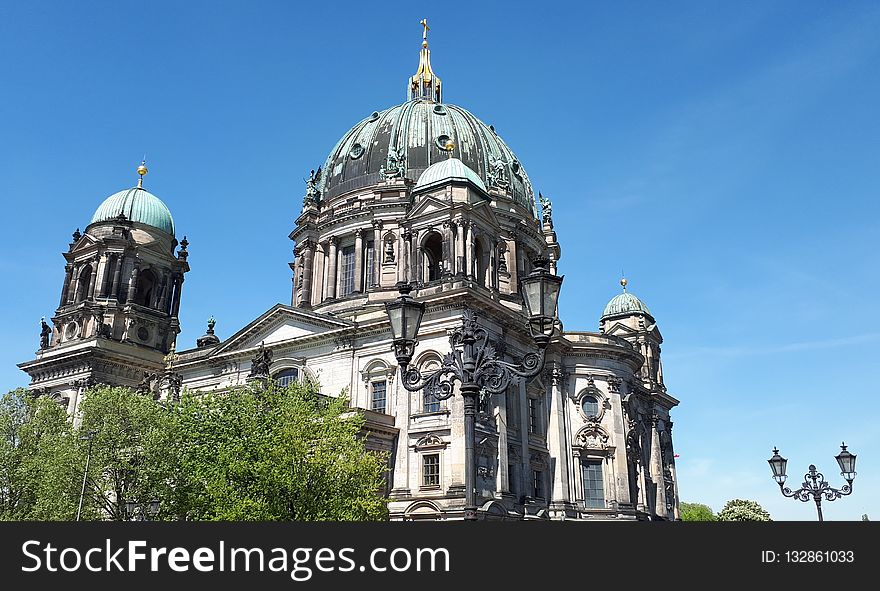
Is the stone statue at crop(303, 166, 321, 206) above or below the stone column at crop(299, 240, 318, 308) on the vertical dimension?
above

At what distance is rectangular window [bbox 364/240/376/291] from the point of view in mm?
52531

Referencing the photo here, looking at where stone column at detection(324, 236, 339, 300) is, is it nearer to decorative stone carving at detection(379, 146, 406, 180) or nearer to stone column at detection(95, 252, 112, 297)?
decorative stone carving at detection(379, 146, 406, 180)

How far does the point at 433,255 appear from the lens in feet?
157

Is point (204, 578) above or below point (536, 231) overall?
below

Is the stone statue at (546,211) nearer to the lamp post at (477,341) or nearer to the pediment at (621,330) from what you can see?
the pediment at (621,330)

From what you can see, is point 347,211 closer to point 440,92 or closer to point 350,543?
point 440,92

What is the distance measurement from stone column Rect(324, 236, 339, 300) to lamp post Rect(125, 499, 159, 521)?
22831mm

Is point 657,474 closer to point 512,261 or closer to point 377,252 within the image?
point 512,261

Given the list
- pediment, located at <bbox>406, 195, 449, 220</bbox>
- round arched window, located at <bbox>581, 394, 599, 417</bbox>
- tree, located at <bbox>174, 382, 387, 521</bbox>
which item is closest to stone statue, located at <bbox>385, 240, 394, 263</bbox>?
pediment, located at <bbox>406, 195, 449, 220</bbox>

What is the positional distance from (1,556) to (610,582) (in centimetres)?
974

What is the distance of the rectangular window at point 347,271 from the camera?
5400cm

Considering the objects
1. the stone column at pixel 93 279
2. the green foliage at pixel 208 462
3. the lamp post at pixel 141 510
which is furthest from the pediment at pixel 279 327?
the lamp post at pixel 141 510

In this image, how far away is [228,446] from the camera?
1182 inches

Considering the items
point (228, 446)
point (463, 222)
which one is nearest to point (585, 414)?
point (463, 222)
